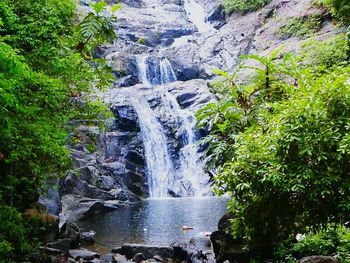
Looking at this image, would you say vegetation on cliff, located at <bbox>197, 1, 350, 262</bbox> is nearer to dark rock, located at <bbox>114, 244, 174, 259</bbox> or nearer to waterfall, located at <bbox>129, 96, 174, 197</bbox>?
dark rock, located at <bbox>114, 244, 174, 259</bbox>

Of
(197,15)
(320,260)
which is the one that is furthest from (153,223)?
(197,15)

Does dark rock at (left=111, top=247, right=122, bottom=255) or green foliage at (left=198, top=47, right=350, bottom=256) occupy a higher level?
green foliage at (left=198, top=47, right=350, bottom=256)

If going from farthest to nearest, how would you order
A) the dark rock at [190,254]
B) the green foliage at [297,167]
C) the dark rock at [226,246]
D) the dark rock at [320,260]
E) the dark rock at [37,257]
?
the dark rock at [190,254], the dark rock at [226,246], the dark rock at [37,257], the dark rock at [320,260], the green foliage at [297,167]

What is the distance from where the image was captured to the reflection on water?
13.9 m

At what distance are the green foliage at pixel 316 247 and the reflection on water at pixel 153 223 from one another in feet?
21.4

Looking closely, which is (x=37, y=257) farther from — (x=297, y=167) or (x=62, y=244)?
(x=297, y=167)

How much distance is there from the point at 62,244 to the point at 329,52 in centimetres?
2025

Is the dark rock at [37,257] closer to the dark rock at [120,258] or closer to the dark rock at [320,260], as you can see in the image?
the dark rock at [120,258]

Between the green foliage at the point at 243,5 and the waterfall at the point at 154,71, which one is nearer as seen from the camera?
the waterfall at the point at 154,71

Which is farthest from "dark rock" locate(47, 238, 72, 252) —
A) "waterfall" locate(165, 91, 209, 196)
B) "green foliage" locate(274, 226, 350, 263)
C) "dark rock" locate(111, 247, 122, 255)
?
"waterfall" locate(165, 91, 209, 196)

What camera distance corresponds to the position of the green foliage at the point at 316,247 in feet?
22.4

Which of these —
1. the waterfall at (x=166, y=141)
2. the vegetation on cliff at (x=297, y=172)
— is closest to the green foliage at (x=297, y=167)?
the vegetation on cliff at (x=297, y=172)

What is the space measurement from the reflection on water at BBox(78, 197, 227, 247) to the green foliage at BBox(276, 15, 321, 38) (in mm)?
18429

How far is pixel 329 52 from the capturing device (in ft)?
77.4
